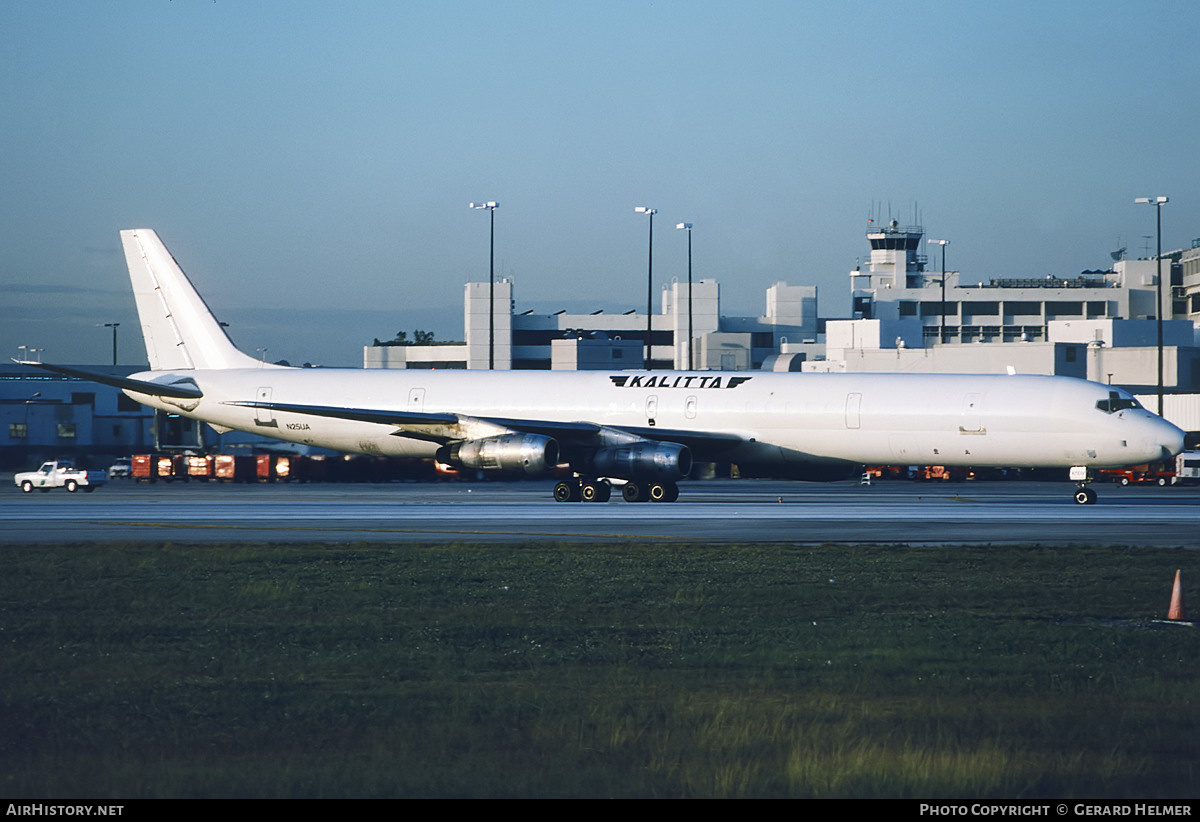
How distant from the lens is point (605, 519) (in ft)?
116

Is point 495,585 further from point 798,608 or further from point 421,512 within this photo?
point 421,512

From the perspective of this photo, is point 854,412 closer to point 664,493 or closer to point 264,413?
point 664,493

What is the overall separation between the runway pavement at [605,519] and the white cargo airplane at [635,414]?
1596 mm

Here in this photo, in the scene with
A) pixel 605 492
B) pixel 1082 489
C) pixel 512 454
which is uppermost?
pixel 512 454

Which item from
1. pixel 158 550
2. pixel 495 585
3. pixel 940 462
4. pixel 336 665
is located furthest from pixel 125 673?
pixel 940 462

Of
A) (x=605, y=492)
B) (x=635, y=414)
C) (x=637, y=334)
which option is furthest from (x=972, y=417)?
(x=637, y=334)

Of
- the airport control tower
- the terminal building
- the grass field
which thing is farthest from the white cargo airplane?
the airport control tower

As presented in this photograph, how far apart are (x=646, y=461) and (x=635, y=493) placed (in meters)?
1.90

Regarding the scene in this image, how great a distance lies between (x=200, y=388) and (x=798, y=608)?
3911 cm

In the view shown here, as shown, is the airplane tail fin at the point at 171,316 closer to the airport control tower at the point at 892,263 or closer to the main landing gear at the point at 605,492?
the main landing gear at the point at 605,492

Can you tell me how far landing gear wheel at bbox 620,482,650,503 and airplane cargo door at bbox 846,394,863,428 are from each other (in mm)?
6845

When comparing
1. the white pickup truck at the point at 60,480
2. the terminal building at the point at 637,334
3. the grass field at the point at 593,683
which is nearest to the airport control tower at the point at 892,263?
the terminal building at the point at 637,334

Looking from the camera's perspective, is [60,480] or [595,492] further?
[60,480]

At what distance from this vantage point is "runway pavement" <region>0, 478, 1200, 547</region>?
29859mm
